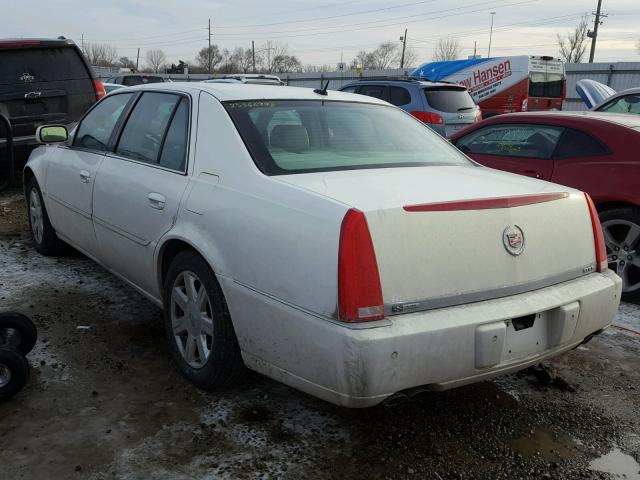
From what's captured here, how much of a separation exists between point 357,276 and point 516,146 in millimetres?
3783

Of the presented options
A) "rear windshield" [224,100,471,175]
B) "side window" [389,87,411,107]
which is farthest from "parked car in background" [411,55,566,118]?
"rear windshield" [224,100,471,175]

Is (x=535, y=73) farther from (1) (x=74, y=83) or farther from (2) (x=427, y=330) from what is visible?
(2) (x=427, y=330)

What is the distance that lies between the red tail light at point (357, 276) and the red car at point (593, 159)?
3.17 m

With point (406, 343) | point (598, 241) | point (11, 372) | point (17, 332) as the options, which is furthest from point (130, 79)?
point (406, 343)

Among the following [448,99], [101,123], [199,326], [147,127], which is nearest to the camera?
[199,326]

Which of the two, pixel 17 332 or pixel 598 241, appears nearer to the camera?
pixel 598 241

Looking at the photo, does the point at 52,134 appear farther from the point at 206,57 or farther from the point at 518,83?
the point at 206,57

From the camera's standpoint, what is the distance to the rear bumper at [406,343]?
220 centimetres

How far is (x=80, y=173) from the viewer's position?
4.25m

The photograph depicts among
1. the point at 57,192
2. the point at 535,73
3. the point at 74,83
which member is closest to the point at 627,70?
the point at 535,73

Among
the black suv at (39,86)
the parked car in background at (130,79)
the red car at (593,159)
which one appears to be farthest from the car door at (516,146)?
the parked car in background at (130,79)

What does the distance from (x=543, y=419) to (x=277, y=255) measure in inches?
63.0

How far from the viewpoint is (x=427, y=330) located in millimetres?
2250

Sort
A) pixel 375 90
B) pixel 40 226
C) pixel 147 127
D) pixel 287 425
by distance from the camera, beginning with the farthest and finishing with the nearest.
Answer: pixel 375 90 < pixel 40 226 < pixel 147 127 < pixel 287 425
